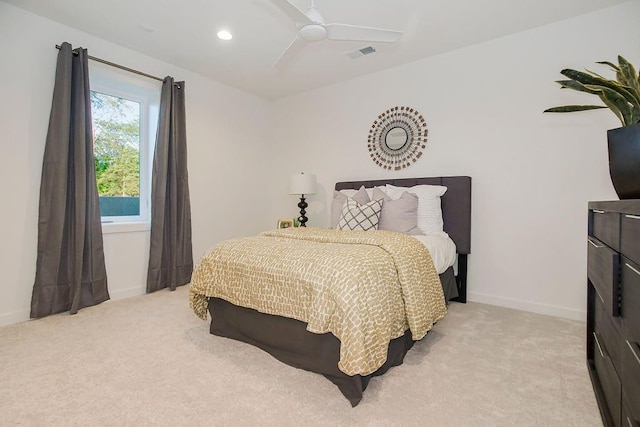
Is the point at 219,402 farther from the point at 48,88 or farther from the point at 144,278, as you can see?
the point at 48,88

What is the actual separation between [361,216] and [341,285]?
4.96ft

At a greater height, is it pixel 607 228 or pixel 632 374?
pixel 607 228

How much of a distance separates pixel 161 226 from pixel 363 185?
227 cm

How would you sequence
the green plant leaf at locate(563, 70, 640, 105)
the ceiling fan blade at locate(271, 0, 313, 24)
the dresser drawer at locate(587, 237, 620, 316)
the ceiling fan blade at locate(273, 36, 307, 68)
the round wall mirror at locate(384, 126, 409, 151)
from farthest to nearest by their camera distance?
1. the round wall mirror at locate(384, 126, 409, 151)
2. the ceiling fan blade at locate(273, 36, 307, 68)
3. the ceiling fan blade at locate(271, 0, 313, 24)
4. the green plant leaf at locate(563, 70, 640, 105)
5. the dresser drawer at locate(587, 237, 620, 316)

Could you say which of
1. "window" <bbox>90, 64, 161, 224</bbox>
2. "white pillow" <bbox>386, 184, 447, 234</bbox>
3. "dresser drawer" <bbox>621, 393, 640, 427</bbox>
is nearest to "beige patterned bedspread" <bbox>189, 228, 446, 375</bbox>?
"white pillow" <bbox>386, 184, 447, 234</bbox>

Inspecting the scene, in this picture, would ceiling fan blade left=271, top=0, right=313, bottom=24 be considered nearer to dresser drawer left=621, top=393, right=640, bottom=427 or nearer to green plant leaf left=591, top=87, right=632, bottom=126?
green plant leaf left=591, top=87, right=632, bottom=126

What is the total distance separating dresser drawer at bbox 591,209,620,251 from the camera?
114cm

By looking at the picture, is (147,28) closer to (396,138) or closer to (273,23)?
(273,23)

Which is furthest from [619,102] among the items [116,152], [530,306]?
[116,152]

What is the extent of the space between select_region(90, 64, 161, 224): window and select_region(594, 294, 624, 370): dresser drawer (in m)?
3.81

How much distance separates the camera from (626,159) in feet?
3.97

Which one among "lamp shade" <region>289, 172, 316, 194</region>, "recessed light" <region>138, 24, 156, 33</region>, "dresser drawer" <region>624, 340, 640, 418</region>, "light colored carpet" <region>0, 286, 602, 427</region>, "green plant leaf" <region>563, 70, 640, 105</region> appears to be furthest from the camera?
"lamp shade" <region>289, 172, 316, 194</region>

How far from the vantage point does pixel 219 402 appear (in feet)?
5.09

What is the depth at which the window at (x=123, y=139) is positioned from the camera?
10.5 feet
